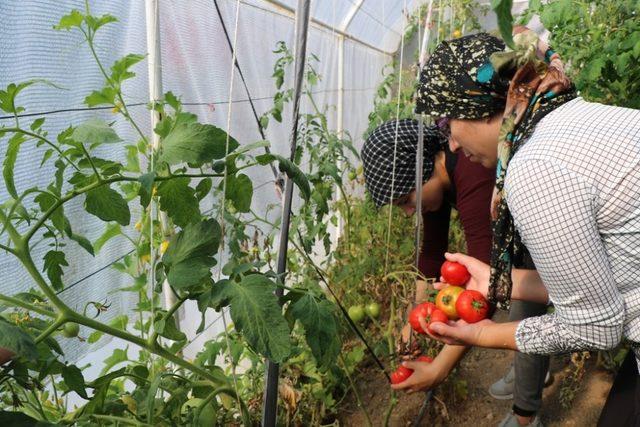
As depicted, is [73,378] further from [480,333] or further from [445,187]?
[445,187]

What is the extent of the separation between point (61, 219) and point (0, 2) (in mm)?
578

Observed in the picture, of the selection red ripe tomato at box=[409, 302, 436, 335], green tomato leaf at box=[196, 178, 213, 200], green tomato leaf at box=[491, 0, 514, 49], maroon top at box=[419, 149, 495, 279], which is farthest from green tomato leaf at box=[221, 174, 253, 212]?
maroon top at box=[419, 149, 495, 279]

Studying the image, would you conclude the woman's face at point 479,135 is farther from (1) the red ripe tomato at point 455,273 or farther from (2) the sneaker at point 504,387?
(2) the sneaker at point 504,387

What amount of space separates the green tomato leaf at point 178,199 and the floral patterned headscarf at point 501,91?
0.63 m

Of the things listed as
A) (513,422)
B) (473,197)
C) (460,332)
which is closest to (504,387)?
(513,422)

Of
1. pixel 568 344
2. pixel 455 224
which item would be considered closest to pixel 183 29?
pixel 568 344

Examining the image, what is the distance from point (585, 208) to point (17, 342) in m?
0.86

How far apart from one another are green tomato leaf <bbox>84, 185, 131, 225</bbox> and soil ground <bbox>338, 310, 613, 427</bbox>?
4.52ft

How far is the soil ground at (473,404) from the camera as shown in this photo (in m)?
2.03

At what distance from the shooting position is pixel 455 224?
11.0 feet

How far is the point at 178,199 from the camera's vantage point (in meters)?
0.90

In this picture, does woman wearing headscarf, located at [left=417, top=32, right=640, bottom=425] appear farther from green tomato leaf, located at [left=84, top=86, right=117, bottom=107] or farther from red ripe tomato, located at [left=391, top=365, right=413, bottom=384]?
green tomato leaf, located at [left=84, top=86, right=117, bottom=107]

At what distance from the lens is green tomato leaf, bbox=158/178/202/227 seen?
90 centimetres

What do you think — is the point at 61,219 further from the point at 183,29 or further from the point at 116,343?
the point at 183,29
